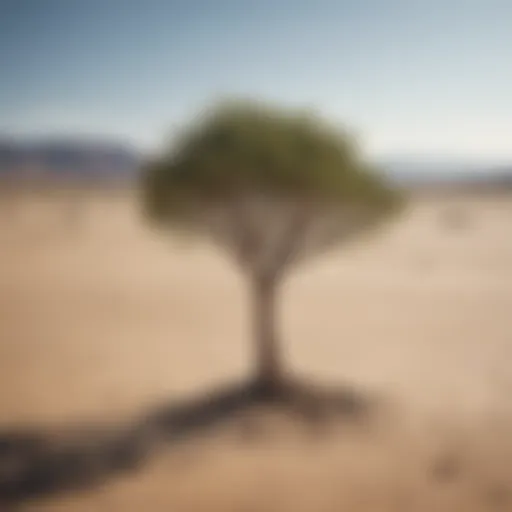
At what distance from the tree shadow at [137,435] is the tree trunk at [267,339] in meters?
0.10

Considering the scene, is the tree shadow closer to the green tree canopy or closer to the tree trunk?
the tree trunk

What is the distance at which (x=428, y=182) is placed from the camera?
4047cm

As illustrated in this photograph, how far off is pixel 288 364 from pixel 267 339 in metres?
0.76

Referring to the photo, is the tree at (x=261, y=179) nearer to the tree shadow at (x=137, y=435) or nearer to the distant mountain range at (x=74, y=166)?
the tree shadow at (x=137, y=435)

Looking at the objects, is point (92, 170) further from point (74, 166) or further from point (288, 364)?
point (288, 364)

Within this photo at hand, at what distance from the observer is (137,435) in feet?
16.9

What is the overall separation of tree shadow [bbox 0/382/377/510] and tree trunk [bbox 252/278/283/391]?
10 centimetres

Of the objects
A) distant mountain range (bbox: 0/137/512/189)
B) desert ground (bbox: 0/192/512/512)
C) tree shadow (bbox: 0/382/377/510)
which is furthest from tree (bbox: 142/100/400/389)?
distant mountain range (bbox: 0/137/512/189)

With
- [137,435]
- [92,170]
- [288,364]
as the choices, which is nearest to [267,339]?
[288,364]

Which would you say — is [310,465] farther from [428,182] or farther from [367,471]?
[428,182]

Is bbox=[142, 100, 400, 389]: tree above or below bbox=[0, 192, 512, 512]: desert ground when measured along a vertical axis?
above

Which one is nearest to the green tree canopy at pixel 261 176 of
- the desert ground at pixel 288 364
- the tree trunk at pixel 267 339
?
the desert ground at pixel 288 364

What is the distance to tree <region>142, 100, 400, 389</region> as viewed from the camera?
4926 mm

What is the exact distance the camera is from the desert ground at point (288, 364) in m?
4.37
